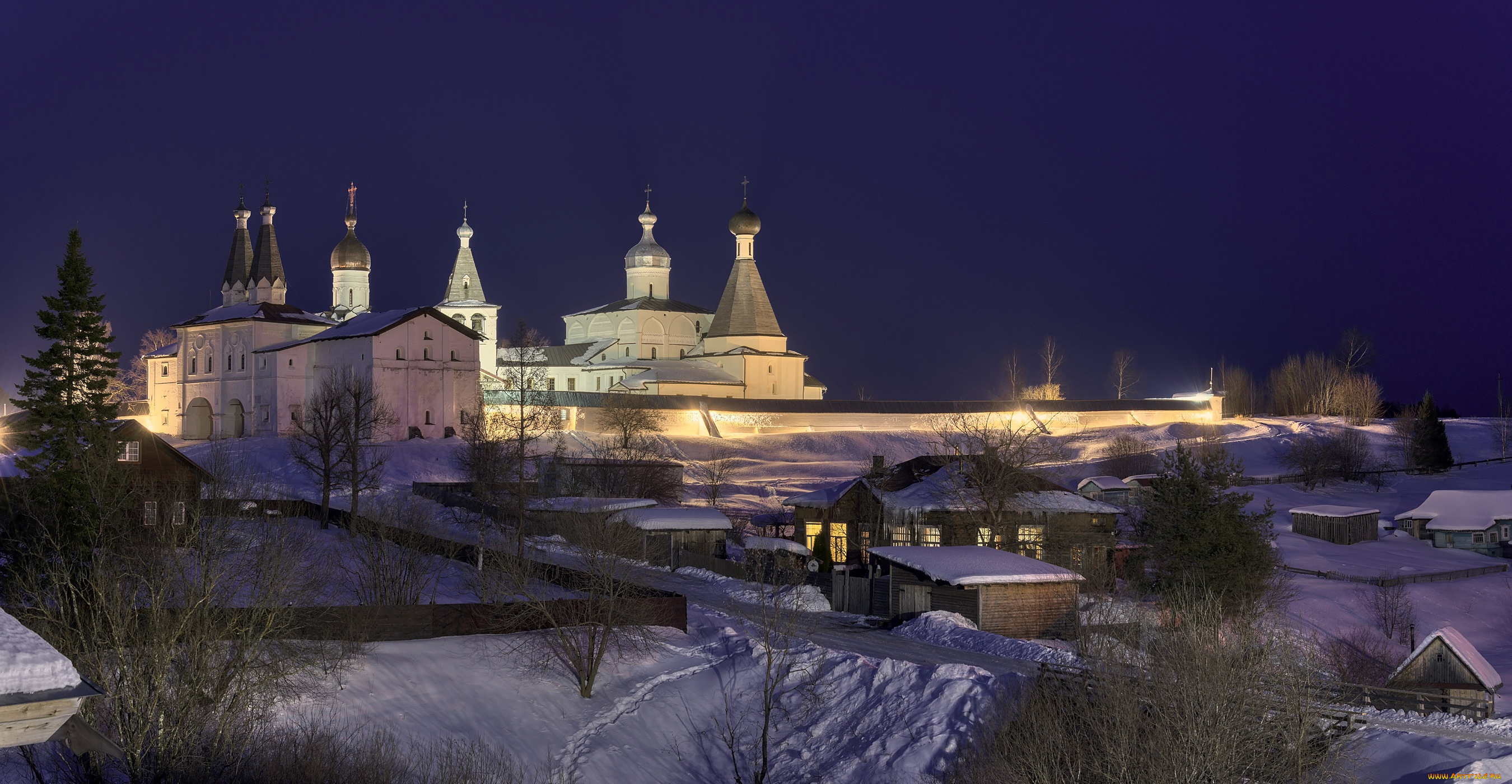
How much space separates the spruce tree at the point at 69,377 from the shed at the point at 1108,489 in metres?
31.6

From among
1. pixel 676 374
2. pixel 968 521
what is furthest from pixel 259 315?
pixel 968 521

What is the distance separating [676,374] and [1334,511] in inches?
1264

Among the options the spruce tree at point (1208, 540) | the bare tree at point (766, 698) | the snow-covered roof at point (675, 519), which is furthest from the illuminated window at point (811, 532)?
the bare tree at point (766, 698)

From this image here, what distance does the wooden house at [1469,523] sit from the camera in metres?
44.0

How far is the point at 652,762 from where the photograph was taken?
1734 centimetres

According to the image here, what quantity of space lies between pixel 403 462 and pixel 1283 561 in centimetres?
2712

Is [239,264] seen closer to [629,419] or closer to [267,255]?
[267,255]

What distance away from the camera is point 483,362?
68375 millimetres

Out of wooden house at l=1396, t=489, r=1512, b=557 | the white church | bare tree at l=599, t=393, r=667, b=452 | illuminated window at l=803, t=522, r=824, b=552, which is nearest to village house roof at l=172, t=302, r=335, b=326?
the white church

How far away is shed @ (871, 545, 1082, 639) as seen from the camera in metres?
24.2

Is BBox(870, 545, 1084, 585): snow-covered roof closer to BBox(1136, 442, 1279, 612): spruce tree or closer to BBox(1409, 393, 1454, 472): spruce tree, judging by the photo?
BBox(1136, 442, 1279, 612): spruce tree

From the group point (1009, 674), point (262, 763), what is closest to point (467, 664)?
point (262, 763)

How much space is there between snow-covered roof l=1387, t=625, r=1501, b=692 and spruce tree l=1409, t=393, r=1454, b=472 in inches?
1664

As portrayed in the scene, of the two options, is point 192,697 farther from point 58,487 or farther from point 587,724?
point 58,487
